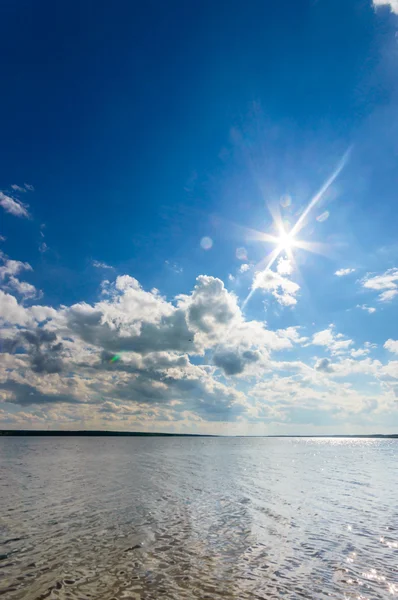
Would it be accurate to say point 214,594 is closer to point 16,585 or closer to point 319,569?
point 319,569

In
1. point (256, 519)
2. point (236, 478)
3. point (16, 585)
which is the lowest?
point (16, 585)

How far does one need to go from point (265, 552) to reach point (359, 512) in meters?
14.3

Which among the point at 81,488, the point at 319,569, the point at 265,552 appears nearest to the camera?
the point at 319,569

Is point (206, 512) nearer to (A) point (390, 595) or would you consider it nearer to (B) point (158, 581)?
(B) point (158, 581)

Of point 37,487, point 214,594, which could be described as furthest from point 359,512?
point 37,487

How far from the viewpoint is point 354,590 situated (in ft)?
46.2

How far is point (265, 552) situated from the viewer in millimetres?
18609

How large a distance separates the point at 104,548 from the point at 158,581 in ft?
17.9

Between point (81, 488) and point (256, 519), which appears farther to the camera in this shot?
point (81, 488)

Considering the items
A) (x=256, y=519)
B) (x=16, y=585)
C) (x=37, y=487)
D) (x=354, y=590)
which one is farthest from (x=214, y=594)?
(x=37, y=487)

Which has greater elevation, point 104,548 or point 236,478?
point 236,478

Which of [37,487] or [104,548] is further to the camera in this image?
[37,487]

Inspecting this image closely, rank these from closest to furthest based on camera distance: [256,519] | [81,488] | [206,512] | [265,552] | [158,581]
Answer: [158,581], [265,552], [256,519], [206,512], [81,488]

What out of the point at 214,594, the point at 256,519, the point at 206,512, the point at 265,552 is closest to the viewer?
the point at 214,594
